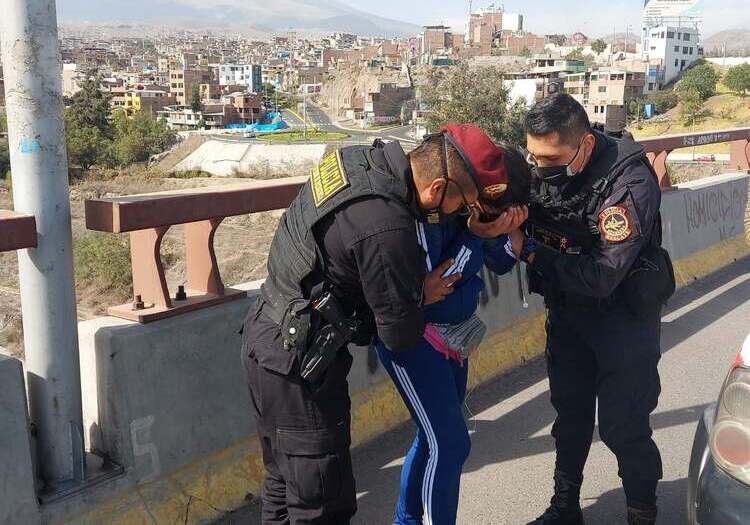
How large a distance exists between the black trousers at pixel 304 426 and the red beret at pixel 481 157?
764 millimetres

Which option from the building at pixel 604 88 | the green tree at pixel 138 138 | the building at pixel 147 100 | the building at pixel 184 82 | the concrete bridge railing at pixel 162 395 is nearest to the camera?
the concrete bridge railing at pixel 162 395

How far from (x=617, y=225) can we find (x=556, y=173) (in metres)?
0.37

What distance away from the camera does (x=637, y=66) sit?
11606 cm

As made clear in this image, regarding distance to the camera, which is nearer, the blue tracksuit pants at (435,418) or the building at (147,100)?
the blue tracksuit pants at (435,418)

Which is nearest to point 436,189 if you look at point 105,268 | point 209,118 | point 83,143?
point 105,268

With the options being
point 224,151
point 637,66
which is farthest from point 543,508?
point 637,66

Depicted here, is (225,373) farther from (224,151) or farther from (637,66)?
(637,66)

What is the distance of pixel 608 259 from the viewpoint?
9.74 ft

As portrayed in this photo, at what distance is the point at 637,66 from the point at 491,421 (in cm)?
12291

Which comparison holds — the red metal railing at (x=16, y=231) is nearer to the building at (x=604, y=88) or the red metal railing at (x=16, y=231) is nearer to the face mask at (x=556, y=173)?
the face mask at (x=556, y=173)

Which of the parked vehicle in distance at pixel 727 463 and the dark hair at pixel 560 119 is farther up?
the dark hair at pixel 560 119

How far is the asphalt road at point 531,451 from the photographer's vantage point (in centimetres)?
357

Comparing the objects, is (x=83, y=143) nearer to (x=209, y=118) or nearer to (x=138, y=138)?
(x=138, y=138)

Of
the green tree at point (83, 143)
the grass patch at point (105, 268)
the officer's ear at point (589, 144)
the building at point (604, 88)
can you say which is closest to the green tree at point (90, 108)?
the green tree at point (83, 143)
